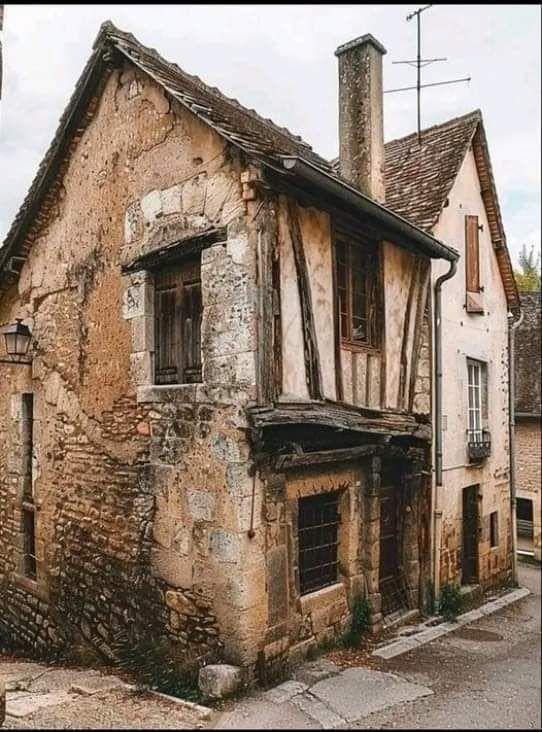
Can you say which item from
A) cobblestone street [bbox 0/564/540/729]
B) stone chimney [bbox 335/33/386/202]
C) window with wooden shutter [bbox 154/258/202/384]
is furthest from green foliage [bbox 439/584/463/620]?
stone chimney [bbox 335/33/386/202]

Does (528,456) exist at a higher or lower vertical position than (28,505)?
lower

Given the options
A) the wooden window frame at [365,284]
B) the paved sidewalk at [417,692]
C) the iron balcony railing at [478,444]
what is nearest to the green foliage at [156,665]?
the paved sidewalk at [417,692]

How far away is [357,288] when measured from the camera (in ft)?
23.1

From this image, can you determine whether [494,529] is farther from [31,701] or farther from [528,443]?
[31,701]

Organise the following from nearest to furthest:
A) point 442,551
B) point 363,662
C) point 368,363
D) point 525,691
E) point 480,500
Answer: point 525,691 < point 363,662 < point 368,363 < point 442,551 < point 480,500

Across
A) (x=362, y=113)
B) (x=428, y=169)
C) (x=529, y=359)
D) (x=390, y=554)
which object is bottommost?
(x=390, y=554)

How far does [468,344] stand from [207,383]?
184 inches

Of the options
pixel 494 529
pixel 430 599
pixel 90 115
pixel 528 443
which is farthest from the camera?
pixel 528 443

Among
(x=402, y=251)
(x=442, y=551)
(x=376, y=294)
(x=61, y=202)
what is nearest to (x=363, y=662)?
(x=442, y=551)

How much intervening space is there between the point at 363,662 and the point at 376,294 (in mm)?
3767

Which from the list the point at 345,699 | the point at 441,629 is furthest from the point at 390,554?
the point at 345,699

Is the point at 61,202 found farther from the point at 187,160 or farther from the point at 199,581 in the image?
the point at 199,581

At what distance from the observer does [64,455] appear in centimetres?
773

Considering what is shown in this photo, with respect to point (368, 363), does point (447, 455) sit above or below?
below
